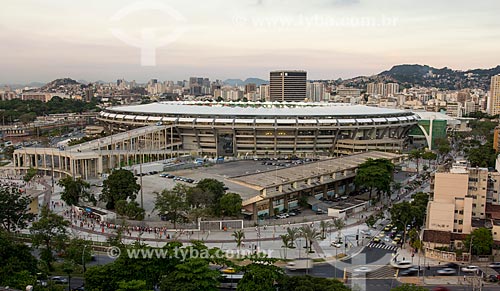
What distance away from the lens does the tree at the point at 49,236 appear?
20.1 metres

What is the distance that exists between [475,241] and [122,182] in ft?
66.7

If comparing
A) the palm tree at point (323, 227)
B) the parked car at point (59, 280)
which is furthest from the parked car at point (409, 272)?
the parked car at point (59, 280)

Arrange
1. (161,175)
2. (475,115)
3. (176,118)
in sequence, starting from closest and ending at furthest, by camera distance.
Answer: (161,175), (176,118), (475,115)

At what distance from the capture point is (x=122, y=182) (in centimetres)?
2889

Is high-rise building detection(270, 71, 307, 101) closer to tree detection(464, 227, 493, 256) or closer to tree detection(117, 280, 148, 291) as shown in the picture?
tree detection(464, 227, 493, 256)

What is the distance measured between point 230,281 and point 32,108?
297ft

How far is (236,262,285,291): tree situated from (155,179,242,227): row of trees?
10353mm

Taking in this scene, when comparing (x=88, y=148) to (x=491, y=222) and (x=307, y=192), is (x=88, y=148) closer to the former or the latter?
(x=307, y=192)

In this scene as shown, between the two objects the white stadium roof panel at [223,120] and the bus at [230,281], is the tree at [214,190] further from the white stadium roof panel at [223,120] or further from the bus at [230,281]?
the white stadium roof panel at [223,120]

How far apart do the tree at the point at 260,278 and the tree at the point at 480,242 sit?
451 inches

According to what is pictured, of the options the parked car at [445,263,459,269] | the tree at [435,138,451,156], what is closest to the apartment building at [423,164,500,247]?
the parked car at [445,263,459,269]

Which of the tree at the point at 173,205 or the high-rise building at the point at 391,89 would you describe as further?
the high-rise building at the point at 391,89

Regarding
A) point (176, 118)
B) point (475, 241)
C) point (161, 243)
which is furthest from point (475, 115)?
point (161, 243)

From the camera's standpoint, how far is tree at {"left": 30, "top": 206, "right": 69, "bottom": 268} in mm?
20062
